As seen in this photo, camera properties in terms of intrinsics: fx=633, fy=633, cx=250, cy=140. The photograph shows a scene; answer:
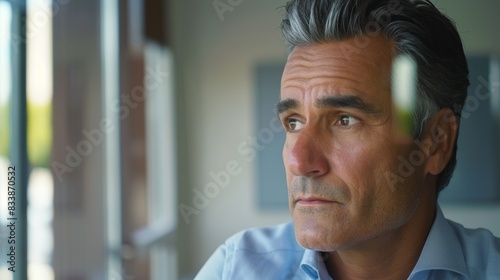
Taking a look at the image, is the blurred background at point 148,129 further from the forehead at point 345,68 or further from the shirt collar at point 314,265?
the shirt collar at point 314,265

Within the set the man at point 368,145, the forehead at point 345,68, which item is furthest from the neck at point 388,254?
the forehead at point 345,68

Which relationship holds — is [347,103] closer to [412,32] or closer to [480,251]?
[412,32]

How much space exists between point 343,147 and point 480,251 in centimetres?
30

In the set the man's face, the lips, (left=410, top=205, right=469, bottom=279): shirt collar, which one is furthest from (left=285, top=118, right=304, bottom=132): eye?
(left=410, top=205, right=469, bottom=279): shirt collar

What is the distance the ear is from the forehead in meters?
0.12

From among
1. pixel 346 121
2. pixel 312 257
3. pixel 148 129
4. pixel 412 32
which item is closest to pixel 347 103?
pixel 346 121

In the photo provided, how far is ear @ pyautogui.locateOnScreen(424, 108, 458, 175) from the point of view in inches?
43.1

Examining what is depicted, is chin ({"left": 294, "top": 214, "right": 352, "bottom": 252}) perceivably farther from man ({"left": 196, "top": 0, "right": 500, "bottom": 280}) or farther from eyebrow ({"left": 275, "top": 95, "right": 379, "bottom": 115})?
eyebrow ({"left": 275, "top": 95, "right": 379, "bottom": 115})

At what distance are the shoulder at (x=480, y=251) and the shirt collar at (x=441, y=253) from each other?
0.04 ft

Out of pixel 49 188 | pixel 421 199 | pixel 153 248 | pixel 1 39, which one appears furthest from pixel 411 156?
pixel 153 248

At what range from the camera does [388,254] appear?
1.08 meters

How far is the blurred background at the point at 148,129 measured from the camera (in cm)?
175

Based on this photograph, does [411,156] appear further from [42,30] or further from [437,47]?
[42,30]

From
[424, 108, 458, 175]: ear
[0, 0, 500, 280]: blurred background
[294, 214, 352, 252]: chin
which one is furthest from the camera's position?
[0, 0, 500, 280]: blurred background
